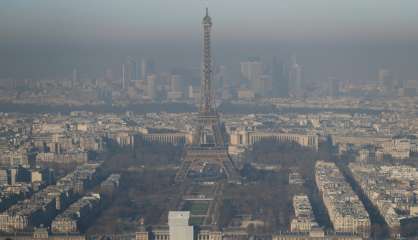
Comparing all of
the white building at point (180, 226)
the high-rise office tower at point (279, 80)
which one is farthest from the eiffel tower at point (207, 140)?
the high-rise office tower at point (279, 80)

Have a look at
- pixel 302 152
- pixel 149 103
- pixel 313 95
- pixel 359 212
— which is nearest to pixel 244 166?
pixel 302 152

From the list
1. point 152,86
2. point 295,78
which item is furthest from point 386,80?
point 152,86

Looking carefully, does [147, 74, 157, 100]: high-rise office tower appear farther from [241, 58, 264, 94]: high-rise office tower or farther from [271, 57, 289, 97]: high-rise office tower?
[271, 57, 289, 97]: high-rise office tower

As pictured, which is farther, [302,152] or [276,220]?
[302,152]

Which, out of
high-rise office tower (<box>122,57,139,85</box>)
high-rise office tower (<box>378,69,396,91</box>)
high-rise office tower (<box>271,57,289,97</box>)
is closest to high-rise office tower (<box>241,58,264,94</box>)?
high-rise office tower (<box>271,57,289,97</box>)

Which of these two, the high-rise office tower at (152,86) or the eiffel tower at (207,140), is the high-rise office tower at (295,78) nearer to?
the high-rise office tower at (152,86)

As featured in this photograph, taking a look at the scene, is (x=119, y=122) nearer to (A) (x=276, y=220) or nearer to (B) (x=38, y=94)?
(B) (x=38, y=94)

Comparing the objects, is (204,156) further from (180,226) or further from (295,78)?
(295,78)
